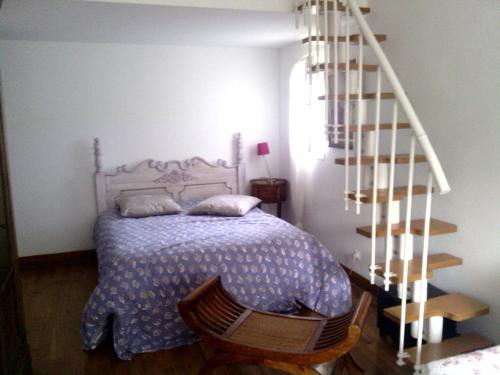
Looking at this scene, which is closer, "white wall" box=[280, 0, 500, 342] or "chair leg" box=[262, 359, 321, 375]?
"chair leg" box=[262, 359, 321, 375]

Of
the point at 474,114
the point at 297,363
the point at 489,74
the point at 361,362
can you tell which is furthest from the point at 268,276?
the point at 489,74

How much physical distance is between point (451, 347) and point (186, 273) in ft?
5.41

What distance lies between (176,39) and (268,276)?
258 centimetres

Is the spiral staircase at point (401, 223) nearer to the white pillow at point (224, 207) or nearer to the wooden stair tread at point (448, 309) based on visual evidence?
the wooden stair tread at point (448, 309)

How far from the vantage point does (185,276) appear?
284 cm

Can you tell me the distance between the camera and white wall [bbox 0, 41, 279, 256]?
13.8ft

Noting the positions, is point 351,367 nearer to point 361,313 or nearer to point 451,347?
point 361,313

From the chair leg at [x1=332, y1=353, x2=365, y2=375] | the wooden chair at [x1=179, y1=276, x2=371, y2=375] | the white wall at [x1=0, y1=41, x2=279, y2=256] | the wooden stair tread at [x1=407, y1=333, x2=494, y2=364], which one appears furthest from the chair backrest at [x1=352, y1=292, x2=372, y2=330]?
the white wall at [x1=0, y1=41, x2=279, y2=256]

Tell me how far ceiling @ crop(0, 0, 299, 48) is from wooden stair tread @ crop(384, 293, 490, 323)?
224 cm

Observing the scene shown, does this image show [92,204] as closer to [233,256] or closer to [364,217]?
[233,256]

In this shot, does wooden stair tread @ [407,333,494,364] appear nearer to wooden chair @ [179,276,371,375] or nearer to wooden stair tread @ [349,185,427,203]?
wooden chair @ [179,276,371,375]

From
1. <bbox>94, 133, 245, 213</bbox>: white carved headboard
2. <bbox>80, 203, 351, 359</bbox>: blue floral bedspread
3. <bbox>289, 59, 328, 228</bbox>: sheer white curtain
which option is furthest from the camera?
<bbox>94, 133, 245, 213</bbox>: white carved headboard

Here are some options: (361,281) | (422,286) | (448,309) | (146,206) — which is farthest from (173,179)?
(448,309)

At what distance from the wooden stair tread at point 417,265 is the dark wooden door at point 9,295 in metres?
1.88
